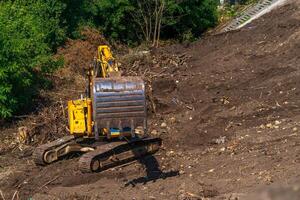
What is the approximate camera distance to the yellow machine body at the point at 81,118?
12.0 metres

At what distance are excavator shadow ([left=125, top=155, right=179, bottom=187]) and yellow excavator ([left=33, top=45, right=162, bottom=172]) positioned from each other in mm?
450

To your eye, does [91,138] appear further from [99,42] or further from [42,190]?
[99,42]

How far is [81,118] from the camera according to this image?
12.0m

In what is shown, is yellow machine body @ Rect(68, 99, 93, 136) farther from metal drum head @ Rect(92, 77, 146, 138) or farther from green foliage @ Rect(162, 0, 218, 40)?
green foliage @ Rect(162, 0, 218, 40)

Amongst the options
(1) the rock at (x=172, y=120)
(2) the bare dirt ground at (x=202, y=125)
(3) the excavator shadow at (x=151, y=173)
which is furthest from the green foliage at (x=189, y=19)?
(3) the excavator shadow at (x=151, y=173)

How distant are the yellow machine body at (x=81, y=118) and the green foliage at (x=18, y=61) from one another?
3.63 metres

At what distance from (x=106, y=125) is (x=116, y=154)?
1267mm

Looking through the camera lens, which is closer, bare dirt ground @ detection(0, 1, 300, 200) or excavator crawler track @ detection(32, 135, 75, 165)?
bare dirt ground @ detection(0, 1, 300, 200)

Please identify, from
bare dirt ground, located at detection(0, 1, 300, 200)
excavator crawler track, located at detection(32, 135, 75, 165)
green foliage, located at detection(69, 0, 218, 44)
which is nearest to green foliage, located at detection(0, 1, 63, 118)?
bare dirt ground, located at detection(0, 1, 300, 200)

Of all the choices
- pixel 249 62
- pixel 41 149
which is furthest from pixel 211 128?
pixel 249 62

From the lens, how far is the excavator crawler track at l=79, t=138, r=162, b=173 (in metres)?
11.2

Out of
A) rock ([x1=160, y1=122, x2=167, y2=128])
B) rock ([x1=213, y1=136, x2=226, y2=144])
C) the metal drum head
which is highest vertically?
the metal drum head

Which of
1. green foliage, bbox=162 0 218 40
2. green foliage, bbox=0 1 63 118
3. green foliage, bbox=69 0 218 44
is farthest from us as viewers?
green foliage, bbox=162 0 218 40

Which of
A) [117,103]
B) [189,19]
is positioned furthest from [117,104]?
[189,19]
